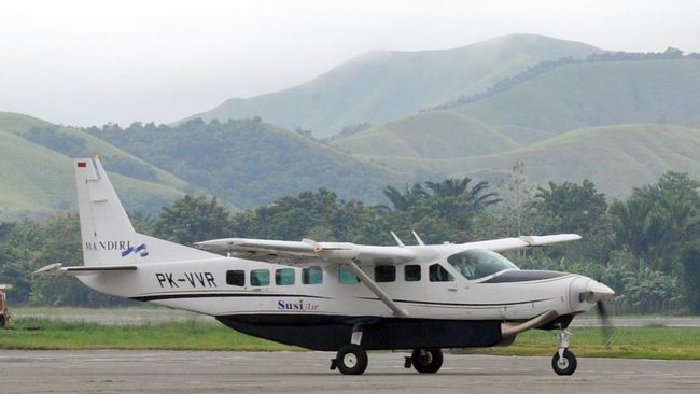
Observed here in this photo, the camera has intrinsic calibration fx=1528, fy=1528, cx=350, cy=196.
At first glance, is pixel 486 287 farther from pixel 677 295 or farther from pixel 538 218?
pixel 538 218

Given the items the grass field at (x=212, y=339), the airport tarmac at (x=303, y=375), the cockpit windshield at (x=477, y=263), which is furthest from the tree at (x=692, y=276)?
the cockpit windshield at (x=477, y=263)

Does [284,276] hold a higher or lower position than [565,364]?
higher

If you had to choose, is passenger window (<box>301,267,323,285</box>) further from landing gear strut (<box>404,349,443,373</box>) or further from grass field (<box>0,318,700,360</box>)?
grass field (<box>0,318,700,360</box>)

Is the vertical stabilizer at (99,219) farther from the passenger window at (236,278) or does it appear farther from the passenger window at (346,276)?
the passenger window at (346,276)

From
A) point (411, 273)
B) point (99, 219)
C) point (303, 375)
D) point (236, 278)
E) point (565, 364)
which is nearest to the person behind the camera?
point (565, 364)

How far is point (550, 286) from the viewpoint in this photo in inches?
1158

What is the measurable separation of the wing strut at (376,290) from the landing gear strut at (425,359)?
4.87 ft

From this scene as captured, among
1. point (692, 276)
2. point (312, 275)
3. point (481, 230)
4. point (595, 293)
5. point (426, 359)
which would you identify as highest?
point (481, 230)

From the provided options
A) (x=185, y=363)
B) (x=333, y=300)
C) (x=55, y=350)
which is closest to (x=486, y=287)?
(x=333, y=300)

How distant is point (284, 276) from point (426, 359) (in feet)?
11.3

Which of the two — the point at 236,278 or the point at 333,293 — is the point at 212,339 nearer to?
the point at 236,278

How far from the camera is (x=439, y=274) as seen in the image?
3075cm

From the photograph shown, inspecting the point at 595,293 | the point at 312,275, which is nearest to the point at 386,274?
the point at 312,275

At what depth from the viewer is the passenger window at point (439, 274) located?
1208 inches
